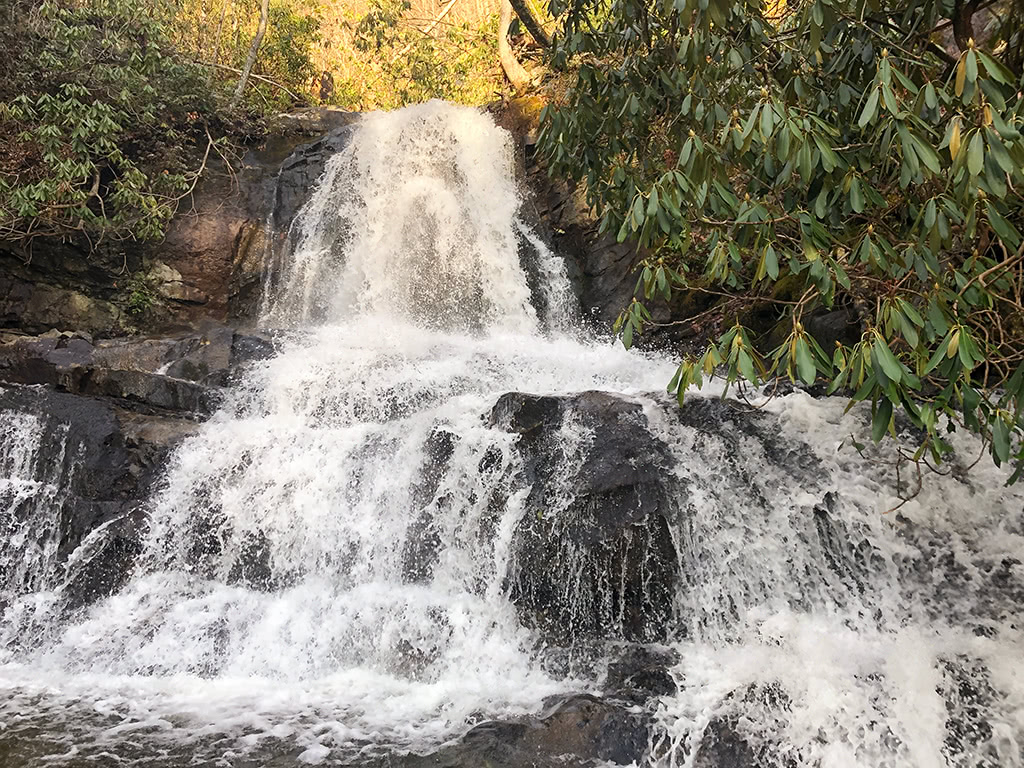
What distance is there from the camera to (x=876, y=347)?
9.70 ft

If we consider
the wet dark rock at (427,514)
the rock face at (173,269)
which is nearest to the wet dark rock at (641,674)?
the wet dark rock at (427,514)

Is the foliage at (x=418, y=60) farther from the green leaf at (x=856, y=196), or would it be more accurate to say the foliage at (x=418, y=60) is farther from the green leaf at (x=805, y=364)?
the green leaf at (x=805, y=364)

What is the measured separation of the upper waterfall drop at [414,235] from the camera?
11516mm

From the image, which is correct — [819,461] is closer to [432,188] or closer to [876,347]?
[876,347]

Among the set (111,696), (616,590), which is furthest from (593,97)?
(111,696)

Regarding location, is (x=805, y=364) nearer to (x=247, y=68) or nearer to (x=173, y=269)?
(x=173, y=269)

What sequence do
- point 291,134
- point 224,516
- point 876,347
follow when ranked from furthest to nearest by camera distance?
point 291,134 < point 224,516 < point 876,347

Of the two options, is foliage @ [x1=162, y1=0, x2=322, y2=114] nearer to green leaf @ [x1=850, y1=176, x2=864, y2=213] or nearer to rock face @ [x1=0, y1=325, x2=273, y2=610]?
rock face @ [x1=0, y1=325, x2=273, y2=610]

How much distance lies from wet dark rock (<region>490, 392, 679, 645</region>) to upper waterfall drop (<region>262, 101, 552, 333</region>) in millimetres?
5308

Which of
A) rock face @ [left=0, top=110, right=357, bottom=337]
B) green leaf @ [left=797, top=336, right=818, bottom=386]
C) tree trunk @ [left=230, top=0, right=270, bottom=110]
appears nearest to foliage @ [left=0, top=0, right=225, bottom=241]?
rock face @ [left=0, top=110, right=357, bottom=337]

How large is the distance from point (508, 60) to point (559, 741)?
14843 millimetres

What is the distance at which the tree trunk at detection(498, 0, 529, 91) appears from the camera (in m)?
15.3

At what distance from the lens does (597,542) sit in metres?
5.54

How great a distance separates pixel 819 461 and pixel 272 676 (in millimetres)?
4872
